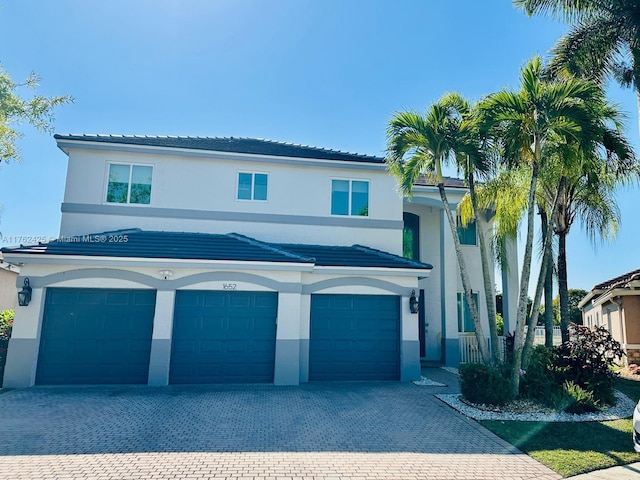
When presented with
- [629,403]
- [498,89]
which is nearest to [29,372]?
[498,89]

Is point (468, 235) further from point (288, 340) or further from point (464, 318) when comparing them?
point (288, 340)

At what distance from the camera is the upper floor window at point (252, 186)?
50.0ft

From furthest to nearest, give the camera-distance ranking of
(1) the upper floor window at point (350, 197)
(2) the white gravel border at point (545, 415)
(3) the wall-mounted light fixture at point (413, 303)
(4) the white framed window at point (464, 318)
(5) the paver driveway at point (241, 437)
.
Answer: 1. (4) the white framed window at point (464, 318)
2. (1) the upper floor window at point (350, 197)
3. (3) the wall-mounted light fixture at point (413, 303)
4. (2) the white gravel border at point (545, 415)
5. (5) the paver driveway at point (241, 437)

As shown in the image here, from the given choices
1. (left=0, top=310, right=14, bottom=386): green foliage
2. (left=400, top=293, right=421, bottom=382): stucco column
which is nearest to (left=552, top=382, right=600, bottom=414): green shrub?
(left=400, top=293, right=421, bottom=382): stucco column

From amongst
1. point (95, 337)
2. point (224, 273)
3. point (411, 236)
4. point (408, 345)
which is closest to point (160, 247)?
point (224, 273)

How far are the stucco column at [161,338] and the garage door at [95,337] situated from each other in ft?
0.99

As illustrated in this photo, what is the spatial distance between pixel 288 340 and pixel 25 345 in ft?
23.2

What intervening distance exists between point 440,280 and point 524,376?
7.22m

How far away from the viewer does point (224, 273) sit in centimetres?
1214

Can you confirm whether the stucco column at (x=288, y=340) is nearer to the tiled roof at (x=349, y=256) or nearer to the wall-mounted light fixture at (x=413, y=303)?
the tiled roof at (x=349, y=256)

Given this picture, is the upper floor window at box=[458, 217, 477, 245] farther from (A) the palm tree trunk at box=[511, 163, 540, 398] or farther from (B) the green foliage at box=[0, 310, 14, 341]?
(B) the green foliage at box=[0, 310, 14, 341]

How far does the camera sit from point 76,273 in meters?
11.6

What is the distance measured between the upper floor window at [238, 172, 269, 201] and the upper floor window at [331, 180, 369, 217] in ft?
8.52

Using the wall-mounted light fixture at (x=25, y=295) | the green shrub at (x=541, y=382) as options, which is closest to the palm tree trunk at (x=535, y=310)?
the green shrub at (x=541, y=382)
